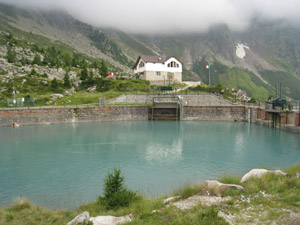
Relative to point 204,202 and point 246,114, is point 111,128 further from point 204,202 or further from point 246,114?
point 204,202

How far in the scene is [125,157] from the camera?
2280 centimetres

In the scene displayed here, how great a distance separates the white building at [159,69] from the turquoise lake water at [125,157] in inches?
987

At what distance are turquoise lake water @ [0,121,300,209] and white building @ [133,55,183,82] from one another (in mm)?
25061

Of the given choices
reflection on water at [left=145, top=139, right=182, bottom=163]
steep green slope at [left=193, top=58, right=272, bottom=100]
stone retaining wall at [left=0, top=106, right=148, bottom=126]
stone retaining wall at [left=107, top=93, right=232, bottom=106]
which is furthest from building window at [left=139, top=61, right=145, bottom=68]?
steep green slope at [left=193, top=58, right=272, bottom=100]

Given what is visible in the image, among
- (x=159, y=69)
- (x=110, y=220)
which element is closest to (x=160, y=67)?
(x=159, y=69)

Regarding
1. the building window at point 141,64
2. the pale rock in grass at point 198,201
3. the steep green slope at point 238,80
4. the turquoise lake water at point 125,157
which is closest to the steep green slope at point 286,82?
the steep green slope at point 238,80

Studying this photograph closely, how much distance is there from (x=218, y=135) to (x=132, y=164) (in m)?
17.2

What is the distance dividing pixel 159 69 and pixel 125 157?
41.5m

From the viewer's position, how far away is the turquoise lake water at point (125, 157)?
15258mm

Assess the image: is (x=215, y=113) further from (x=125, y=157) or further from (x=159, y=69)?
(x=125, y=157)

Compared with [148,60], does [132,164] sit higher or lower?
lower

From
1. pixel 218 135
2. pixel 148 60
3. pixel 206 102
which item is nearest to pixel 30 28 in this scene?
pixel 148 60

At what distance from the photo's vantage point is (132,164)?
2045cm

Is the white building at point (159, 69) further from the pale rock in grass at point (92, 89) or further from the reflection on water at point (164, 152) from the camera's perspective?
the reflection on water at point (164, 152)
